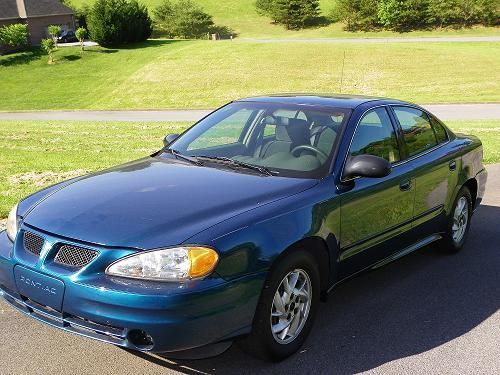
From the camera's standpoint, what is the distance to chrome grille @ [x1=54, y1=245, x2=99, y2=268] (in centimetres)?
318

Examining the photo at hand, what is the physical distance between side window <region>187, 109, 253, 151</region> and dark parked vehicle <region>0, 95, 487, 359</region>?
0.05 ft

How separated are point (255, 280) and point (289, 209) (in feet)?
1.78

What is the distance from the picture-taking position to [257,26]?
75312 mm

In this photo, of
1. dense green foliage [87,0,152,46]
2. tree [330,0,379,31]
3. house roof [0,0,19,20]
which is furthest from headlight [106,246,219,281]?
tree [330,0,379,31]

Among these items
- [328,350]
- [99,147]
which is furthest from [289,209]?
[99,147]

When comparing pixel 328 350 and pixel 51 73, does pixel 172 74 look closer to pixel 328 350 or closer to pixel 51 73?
pixel 51 73

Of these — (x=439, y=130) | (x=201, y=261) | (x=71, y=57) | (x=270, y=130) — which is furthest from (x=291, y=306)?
(x=71, y=57)

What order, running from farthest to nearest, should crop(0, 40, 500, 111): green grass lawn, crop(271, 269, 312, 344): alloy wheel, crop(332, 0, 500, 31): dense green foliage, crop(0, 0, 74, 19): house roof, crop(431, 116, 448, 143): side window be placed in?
crop(0, 0, 74, 19): house roof
crop(332, 0, 500, 31): dense green foliage
crop(0, 40, 500, 111): green grass lawn
crop(431, 116, 448, 143): side window
crop(271, 269, 312, 344): alloy wheel

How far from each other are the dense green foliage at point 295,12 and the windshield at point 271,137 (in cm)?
6879

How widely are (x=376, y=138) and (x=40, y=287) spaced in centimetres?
270

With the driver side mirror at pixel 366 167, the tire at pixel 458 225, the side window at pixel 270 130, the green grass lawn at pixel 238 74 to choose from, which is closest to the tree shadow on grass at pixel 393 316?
the tire at pixel 458 225

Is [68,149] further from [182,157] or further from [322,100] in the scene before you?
[322,100]

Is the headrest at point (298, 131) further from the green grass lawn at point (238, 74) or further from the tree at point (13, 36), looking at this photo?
the tree at point (13, 36)

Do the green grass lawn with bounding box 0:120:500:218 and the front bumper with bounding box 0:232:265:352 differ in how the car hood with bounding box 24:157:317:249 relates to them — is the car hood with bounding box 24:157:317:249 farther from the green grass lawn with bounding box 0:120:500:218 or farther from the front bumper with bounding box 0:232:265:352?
the green grass lawn with bounding box 0:120:500:218
